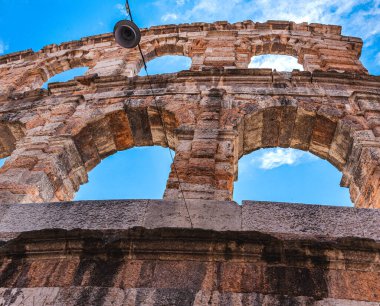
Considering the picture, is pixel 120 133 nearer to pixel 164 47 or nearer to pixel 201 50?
pixel 201 50

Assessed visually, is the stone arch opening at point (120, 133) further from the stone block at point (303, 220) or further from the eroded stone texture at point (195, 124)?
the stone block at point (303, 220)

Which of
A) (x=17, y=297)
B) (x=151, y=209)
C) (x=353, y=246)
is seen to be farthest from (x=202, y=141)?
(x=17, y=297)

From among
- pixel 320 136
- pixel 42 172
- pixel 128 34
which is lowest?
pixel 42 172

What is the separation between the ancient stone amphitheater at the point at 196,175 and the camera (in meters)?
3.47

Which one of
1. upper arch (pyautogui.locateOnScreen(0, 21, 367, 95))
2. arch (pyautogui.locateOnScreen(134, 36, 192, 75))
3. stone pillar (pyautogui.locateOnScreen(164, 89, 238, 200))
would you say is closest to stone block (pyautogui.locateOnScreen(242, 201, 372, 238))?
stone pillar (pyautogui.locateOnScreen(164, 89, 238, 200))

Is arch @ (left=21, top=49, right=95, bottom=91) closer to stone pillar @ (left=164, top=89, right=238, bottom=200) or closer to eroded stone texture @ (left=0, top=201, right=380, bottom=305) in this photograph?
stone pillar @ (left=164, top=89, right=238, bottom=200)

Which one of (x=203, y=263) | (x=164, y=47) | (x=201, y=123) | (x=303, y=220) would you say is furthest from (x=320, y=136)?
(x=164, y=47)

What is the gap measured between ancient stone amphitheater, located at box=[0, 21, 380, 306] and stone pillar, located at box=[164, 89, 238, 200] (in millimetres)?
26

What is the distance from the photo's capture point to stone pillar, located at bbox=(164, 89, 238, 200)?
529cm

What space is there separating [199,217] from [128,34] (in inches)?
96.4

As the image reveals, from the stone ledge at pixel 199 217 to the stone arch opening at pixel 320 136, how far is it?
2547 millimetres

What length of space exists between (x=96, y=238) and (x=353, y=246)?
8.29ft

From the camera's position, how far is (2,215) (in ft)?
15.2

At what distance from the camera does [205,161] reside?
19.2 ft
